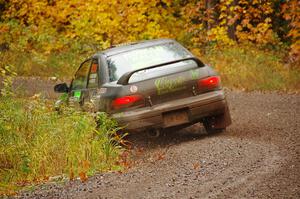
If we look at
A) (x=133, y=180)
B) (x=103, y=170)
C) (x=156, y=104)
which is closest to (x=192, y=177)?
(x=133, y=180)

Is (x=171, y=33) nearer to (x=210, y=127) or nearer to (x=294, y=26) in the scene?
(x=294, y=26)

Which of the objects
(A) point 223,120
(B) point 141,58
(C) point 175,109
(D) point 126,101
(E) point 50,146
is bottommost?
(A) point 223,120

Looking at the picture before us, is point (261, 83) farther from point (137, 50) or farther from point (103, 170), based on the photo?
point (103, 170)

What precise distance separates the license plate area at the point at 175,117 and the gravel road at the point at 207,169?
0.36 m

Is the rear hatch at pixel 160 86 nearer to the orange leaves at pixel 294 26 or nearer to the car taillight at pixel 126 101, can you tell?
the car taillight at pixel 126 101

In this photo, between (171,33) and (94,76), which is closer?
(94,76)

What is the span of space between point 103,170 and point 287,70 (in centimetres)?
999

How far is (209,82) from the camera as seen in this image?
9.37m

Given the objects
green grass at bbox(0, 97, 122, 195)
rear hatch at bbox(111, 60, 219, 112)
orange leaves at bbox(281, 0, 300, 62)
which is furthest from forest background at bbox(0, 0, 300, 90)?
green grass at bbox(0, 97, 122, 195)

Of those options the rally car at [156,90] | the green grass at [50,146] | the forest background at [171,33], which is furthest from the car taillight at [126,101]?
the forest background at [171,33]

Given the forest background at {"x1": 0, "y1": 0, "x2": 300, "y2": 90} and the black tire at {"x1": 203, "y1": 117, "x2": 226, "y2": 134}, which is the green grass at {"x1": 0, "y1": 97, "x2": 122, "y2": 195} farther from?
the forest background at {"x1": 0, "y1": 0, "x2": 300, "y2": 90}

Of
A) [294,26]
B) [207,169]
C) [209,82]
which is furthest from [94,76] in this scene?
[294,26]

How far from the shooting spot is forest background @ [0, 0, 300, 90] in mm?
17000

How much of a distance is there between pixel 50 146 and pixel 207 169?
2206mm
